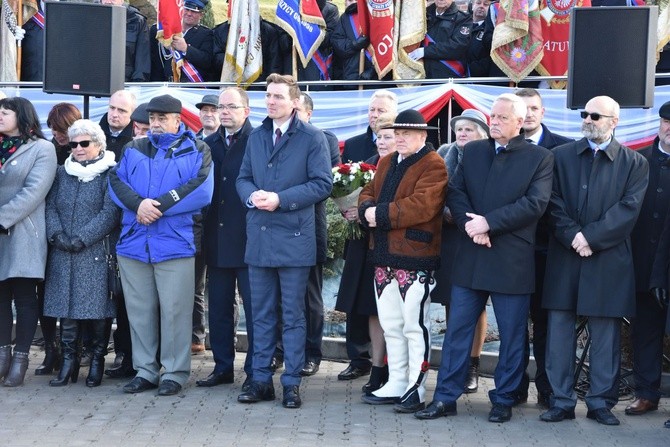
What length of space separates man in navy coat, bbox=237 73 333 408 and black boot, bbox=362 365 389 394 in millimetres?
524

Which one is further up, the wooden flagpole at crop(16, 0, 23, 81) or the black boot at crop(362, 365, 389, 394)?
the wooden flagpole at crop(16, 0, 23, 81)

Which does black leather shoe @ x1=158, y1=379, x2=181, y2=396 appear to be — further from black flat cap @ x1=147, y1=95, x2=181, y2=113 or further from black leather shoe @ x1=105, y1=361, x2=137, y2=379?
black flat cap @ x1=147, y1=95, x2=181, y2=113

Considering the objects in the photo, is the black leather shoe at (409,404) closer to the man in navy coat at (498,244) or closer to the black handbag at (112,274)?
the man in navy coat at (498,244)

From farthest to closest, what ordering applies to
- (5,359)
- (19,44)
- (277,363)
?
1. (19,44)
2. (277,363)
3. (5,359)

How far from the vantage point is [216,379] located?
8.61m

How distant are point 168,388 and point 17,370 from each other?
121 cm

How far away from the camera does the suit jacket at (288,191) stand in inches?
311

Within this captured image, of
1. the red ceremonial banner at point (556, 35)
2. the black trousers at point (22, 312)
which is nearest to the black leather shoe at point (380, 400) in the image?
the black trousers at point (22, 312)

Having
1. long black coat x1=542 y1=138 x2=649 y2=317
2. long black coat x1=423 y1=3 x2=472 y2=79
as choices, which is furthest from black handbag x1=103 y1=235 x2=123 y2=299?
long black coat x1=423 y1=3 x2=472 y2=79

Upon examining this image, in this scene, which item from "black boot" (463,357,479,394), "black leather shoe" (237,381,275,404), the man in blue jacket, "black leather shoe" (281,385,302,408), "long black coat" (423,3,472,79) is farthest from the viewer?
"long black coat" (423,3,472,79)

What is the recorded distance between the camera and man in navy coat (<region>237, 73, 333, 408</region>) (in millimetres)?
7910

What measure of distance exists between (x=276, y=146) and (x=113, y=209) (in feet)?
4.55

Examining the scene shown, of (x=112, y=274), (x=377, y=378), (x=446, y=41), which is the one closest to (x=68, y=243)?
(x=112, y=274)

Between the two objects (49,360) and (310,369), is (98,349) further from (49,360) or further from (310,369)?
(310,369)
